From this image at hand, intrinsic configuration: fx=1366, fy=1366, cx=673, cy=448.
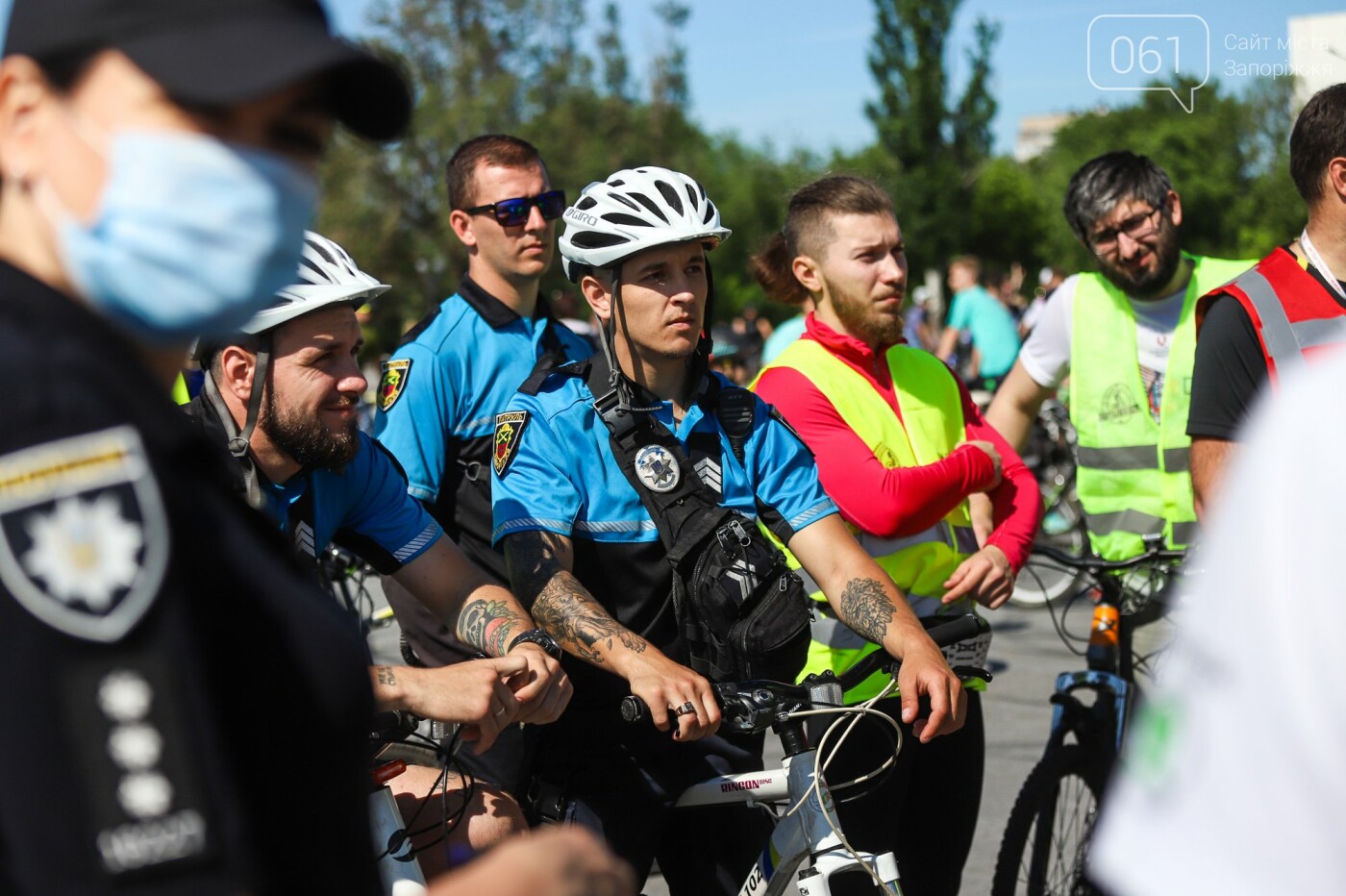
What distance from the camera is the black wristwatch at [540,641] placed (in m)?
2.77

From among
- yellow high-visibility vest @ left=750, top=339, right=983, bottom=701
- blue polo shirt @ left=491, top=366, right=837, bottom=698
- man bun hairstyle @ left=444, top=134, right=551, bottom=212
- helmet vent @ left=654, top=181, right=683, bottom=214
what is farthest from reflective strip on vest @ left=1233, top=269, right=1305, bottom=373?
man bun hairstyle @ left=444, top=134, right=551, bottom=212

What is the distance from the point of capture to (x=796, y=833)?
3.01m

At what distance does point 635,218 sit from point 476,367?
1439 millimetres

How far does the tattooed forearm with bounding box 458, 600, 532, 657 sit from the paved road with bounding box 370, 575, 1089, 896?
5.38 feet

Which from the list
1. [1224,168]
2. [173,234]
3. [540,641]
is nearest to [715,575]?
[540,641]

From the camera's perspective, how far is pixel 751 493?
3320 millimetres

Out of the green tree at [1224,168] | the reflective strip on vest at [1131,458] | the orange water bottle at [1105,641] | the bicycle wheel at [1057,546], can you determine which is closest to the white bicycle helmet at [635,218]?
the orange water bottle at [1105,641]

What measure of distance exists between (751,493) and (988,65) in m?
58.7

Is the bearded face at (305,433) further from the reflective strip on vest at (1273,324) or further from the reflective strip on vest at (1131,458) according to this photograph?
the reflective strip on vest at (1131,458)

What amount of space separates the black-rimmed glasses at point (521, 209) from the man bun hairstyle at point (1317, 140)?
241cm

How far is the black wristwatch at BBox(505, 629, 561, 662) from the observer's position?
9.09 feet

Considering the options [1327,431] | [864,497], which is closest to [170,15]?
[1327,431]

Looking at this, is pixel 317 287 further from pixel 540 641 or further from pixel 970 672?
pixel 970 672

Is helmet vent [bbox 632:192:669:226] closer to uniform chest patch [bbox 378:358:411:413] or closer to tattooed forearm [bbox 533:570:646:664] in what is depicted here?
tattooed forearm [bbox 533:570:646:664]
